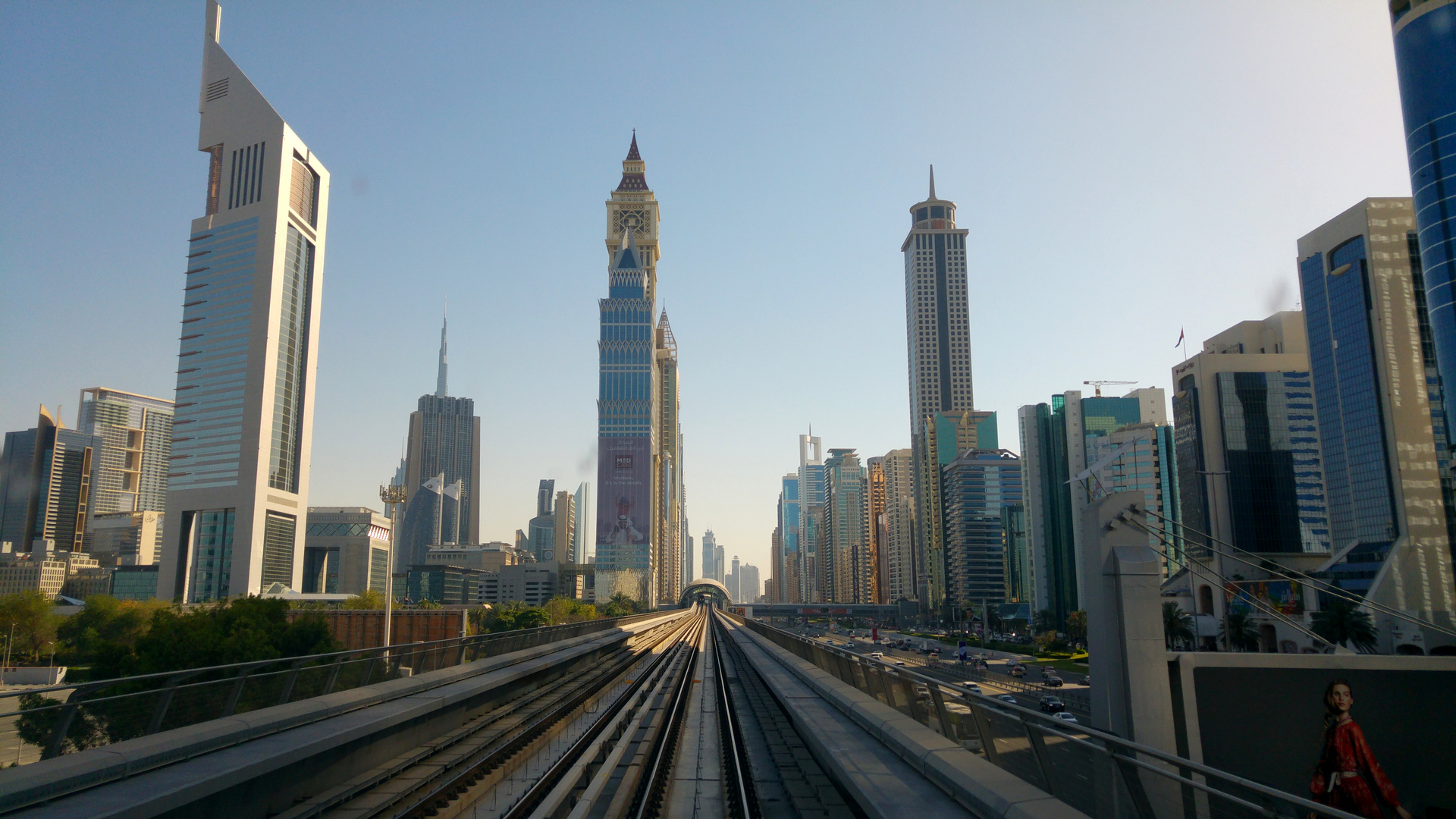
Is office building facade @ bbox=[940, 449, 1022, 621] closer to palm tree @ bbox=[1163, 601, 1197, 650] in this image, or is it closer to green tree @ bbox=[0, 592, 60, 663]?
palm tree @ bbox=[1163, 601, 1197, 650]

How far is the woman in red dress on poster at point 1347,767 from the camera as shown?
22.7 feet

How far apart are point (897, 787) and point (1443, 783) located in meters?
12.6

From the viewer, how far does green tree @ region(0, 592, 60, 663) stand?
72750 mm

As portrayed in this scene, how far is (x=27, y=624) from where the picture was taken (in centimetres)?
7331

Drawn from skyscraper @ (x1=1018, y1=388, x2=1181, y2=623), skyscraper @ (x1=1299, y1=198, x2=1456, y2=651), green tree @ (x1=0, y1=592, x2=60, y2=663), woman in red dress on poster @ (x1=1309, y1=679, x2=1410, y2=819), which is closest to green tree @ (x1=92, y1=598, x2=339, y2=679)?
green tree @ (x1=0, y1=592, x2=60, y2=663)

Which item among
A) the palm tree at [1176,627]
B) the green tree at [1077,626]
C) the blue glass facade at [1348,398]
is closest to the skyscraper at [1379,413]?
the blue glass facade at [1348,398]

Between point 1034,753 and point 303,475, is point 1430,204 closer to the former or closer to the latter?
point 1034,753

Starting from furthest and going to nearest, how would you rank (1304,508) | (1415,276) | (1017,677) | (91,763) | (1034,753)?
1. (1304,508)
2. (1415,276)
3. (1017,677)
4. (91,763)
5. (1034,753)

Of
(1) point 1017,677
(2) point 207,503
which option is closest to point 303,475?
(2) point 207,503

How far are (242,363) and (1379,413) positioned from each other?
516ft

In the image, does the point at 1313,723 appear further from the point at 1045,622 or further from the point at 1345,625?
the point at 1045,622

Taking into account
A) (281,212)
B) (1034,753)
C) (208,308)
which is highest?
(281,212)

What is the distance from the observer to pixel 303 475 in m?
148

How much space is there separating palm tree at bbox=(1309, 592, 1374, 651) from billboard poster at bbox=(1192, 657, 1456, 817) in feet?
180
